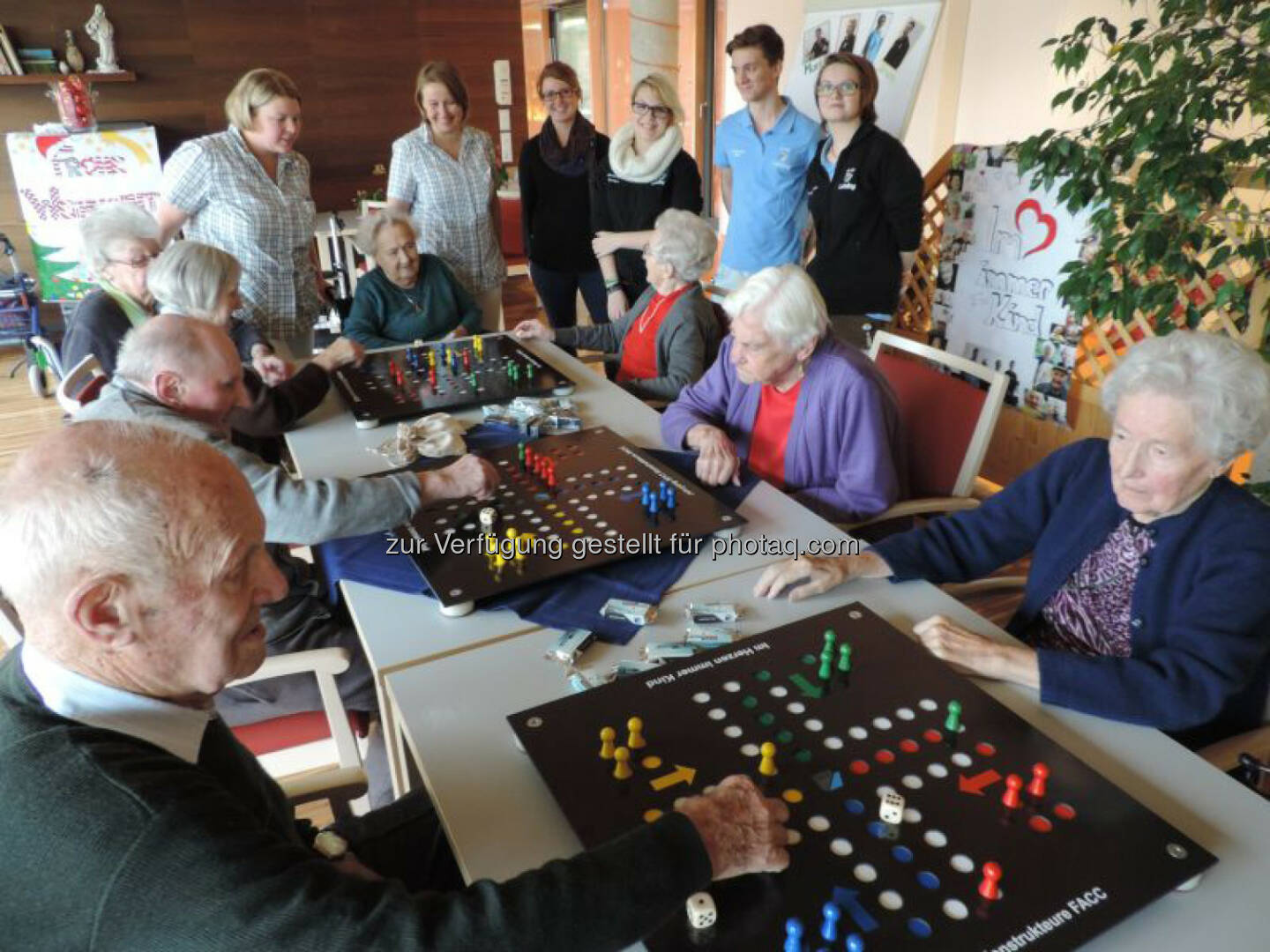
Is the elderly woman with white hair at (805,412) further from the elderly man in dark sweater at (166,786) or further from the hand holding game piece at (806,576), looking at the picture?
the elderly man in dark sweater at (166,786)

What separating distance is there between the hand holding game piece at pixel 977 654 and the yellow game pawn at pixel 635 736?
46 cm

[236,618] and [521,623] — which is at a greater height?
[236,618]

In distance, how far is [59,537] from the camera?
74cm

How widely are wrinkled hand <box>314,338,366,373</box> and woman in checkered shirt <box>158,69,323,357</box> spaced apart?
2.07 ft

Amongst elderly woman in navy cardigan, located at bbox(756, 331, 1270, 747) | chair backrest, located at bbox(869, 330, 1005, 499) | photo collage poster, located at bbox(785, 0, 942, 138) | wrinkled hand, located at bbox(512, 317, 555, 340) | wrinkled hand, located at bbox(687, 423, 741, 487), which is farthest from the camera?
photo collage poster, located at bbox(785, 0, 942, 138)

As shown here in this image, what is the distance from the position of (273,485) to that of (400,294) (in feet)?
5.35

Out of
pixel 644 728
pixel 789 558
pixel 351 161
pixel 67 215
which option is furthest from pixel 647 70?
pixel 644 728

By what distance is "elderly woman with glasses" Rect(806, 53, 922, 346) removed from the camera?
2.98m

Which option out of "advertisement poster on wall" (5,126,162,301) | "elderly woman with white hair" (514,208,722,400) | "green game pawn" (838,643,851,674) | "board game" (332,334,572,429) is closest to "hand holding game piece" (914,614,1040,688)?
"green game pawn" (838,643,851,674)

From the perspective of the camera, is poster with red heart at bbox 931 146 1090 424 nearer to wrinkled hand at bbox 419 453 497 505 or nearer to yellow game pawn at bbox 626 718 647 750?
wrinkled hand at bbox 419 453 497 505

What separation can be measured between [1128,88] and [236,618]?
2.56 meters

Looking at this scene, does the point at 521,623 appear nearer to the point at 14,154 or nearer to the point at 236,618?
the point at 236,618

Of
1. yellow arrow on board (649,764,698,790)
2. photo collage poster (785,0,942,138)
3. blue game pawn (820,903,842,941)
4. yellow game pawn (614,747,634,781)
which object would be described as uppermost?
photo collage poster (785,0,942,138)

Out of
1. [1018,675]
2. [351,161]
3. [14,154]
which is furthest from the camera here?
[351,161]
